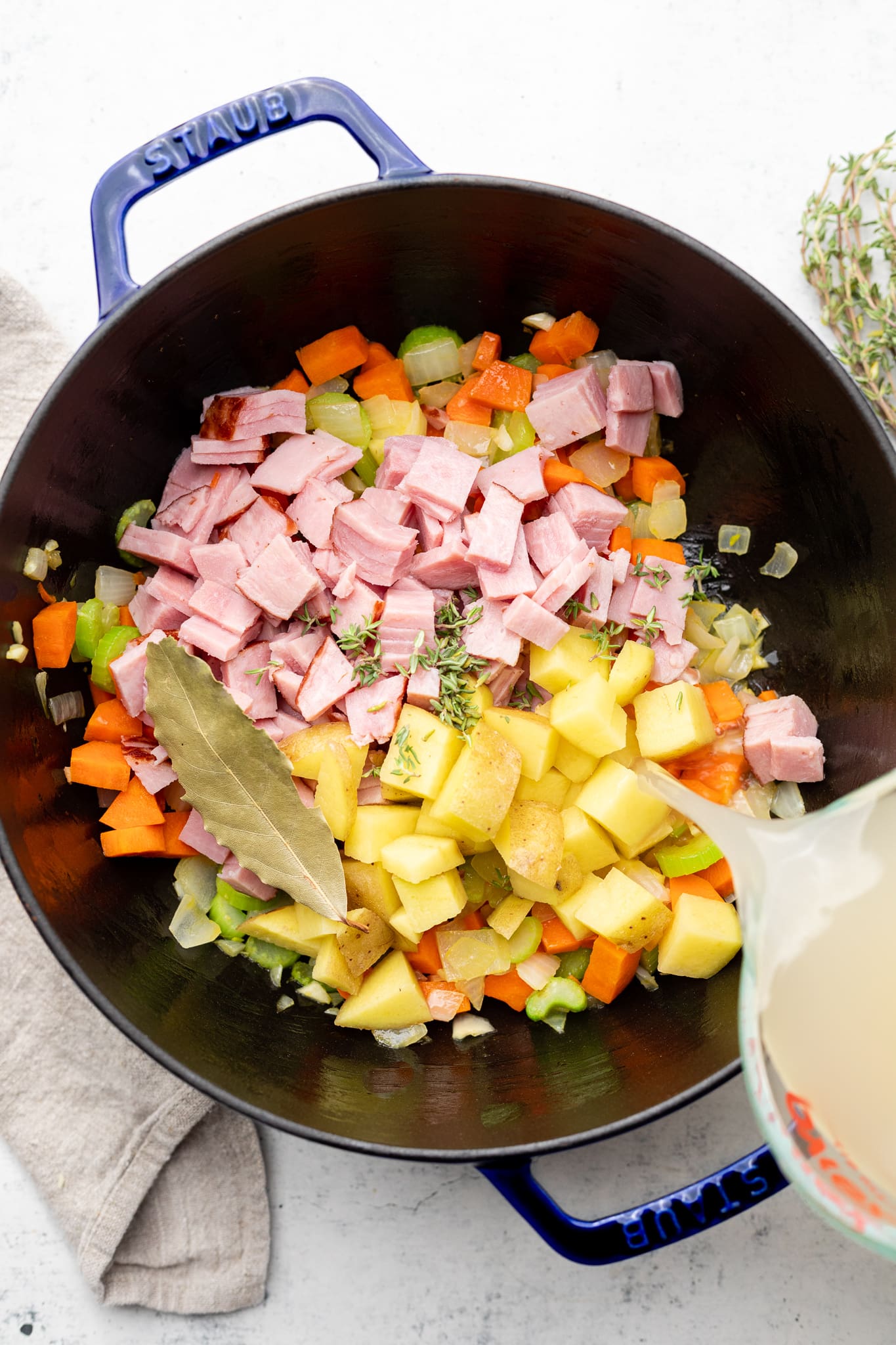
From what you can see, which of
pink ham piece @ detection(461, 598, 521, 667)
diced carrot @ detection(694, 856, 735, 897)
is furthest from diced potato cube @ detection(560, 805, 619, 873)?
pink ham piece @ detection(461, 598, 521, 667)

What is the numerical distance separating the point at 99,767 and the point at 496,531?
94 centimetres

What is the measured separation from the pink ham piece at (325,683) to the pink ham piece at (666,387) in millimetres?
899

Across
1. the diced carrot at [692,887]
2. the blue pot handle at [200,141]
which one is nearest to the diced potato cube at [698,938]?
the diced carrot at [692,887]

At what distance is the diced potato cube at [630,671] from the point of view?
1.98 meters

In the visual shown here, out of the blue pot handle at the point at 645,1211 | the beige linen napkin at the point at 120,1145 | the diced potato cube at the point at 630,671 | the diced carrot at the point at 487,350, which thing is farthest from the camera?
the diced carrot at the point at 487,350

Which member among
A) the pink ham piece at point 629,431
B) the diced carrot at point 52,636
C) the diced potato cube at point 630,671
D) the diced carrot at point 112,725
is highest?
the pink ham piece at point 629,431

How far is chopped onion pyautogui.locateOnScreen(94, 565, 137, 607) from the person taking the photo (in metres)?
2.06

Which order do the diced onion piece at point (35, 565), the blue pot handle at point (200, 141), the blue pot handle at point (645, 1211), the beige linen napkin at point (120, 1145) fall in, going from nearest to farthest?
the blue pot handle at point (645, 1211)
the blue pot handle at point (200, 141)
the diced onion piece at point (35, 565)
the beige linen napkin at point (120, 1145)

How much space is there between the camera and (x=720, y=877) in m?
2.05

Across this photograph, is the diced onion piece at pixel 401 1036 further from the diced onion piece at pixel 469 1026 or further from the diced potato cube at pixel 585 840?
the diced potato cube at pixel 585 840

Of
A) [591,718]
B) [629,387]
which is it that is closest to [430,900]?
[591,718]

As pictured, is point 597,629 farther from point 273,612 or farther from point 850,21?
point 850,21

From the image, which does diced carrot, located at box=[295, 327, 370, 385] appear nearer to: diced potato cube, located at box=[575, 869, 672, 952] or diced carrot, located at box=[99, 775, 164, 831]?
diced carrot, located at box=[99, 775, 164, 831]

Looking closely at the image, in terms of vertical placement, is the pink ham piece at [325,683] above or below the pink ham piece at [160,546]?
below
